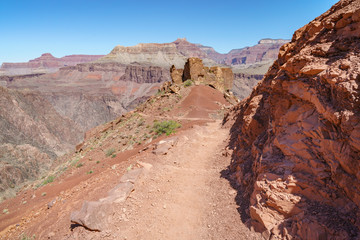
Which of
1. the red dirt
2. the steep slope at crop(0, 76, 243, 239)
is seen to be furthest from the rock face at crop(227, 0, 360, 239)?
the red dirt

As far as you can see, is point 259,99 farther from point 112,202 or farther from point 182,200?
point 112,202

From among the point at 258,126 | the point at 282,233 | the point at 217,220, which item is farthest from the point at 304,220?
the point at 258,126

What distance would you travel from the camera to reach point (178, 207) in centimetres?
544

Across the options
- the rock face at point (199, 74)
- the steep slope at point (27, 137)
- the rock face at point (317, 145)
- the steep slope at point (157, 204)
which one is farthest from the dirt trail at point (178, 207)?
the rock face at point (199, 74)

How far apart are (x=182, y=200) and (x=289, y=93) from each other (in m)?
3.82

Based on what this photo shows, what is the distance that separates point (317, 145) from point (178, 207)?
11.5 feet

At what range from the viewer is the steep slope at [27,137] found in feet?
73.5

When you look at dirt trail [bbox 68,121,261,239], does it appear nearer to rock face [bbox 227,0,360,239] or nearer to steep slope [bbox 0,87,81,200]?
rock face [bbox 227,0,360,239]

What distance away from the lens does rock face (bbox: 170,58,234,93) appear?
2673 centimetres

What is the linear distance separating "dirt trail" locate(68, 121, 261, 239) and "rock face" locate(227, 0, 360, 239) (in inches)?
27.4

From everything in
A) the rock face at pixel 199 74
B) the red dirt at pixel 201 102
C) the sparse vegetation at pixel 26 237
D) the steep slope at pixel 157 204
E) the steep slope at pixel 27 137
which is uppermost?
the rock face at pixel 199 74

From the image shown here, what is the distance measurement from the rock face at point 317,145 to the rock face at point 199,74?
21663mm

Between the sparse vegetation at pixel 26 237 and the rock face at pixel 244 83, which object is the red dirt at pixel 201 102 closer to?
the sparse vegetation at pixel 26 237

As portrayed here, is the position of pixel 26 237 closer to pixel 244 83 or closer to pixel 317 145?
pixel 317 145
